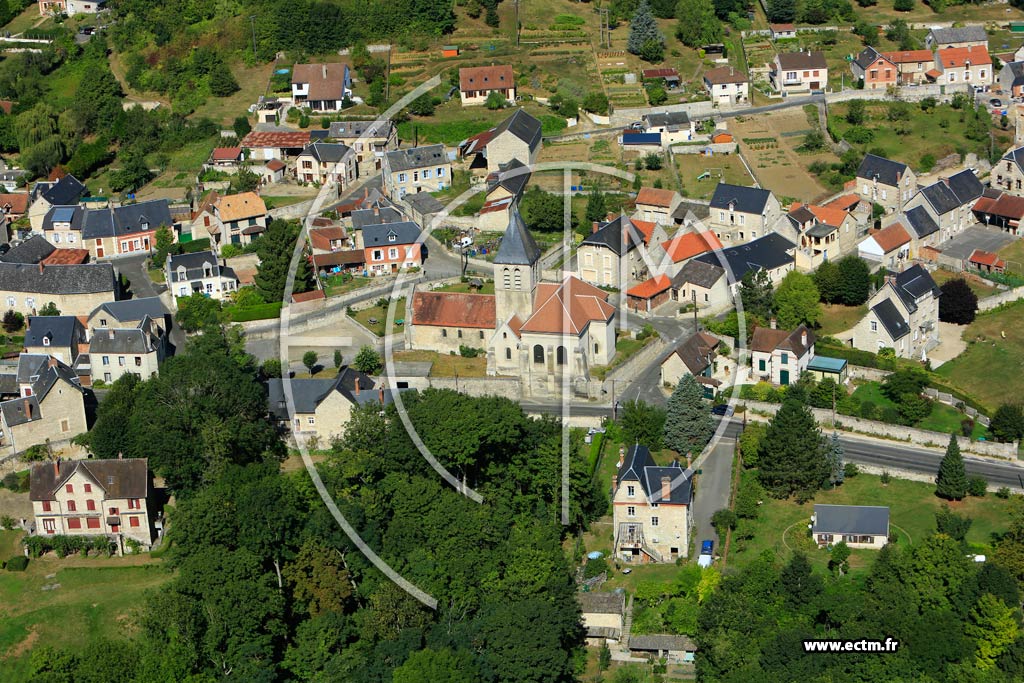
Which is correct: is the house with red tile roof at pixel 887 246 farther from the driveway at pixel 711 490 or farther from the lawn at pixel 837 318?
the driveway at pixel 711 490

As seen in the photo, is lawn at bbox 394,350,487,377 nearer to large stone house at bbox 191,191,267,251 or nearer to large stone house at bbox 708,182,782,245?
large stone house at bbox 191,191,267,251

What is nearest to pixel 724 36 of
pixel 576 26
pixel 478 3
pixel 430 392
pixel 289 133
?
pixel 576 26

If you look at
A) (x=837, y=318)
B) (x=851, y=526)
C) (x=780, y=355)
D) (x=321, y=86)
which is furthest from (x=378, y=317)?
(x=321, y=86)

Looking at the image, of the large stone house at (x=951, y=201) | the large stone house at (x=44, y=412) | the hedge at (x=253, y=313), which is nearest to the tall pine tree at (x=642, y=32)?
the large stone house at (x=951, y=201)

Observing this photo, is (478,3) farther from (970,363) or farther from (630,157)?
(970,363)

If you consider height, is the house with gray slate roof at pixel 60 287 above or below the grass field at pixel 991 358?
above
